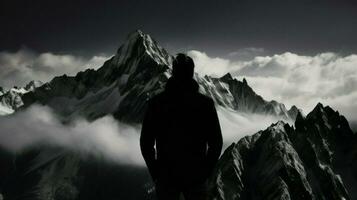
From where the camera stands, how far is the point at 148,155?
1355 cm

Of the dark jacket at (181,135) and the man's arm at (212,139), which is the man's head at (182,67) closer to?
the dark jacket at (181,135)

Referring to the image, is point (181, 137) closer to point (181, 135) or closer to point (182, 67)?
point (181, 135)

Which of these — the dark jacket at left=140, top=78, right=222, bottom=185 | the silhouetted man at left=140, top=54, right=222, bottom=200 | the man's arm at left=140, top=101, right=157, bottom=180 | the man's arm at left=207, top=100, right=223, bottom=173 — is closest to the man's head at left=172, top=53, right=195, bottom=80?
the silhouetted man at left=140, top=54, right=222, bottom=200

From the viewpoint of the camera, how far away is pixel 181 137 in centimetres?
1365

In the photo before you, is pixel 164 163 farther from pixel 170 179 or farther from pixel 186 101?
pixel 186 101

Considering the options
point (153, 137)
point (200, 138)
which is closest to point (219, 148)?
point (200, 138)

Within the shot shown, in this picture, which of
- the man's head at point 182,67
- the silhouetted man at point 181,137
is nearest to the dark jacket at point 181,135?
the silhouetted man at point 181,137

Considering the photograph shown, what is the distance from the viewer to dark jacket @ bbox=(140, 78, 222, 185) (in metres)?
13.6

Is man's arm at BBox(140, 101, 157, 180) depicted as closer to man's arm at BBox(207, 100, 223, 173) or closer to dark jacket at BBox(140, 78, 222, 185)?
dark jacket at BBox(140, 78, 222, 185)

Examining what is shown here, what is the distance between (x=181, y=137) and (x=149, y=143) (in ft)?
2.30

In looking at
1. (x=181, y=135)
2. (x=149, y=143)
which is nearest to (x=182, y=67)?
(x=181, y=135)

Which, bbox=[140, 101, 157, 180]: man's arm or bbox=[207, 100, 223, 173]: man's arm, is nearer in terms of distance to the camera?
bbox=[140, 101, 157, 180]: man's arm

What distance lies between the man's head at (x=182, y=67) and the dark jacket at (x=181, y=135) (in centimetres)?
13

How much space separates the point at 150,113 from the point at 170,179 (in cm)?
149
